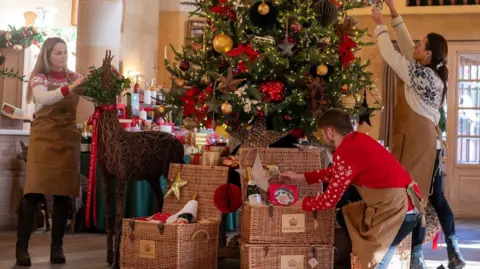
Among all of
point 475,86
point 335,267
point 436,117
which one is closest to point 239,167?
point 335,267

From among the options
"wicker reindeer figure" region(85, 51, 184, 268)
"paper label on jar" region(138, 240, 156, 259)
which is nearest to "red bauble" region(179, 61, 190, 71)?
"wicker reindeer figure" region(85, 51, 184, 268)

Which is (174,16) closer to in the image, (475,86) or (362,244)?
(475,86)

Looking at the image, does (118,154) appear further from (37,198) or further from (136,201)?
(136,201)

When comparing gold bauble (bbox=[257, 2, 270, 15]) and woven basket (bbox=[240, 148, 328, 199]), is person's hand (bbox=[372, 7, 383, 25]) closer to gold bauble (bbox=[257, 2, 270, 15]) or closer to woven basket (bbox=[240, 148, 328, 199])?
gold bauble (bbox=[257, 2, 270, 15])

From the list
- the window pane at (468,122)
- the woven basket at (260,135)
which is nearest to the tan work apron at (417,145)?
the woven basket at (260,135)

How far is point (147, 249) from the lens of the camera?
4.61m

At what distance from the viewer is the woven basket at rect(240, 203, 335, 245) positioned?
437cm

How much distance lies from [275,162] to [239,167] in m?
0.25

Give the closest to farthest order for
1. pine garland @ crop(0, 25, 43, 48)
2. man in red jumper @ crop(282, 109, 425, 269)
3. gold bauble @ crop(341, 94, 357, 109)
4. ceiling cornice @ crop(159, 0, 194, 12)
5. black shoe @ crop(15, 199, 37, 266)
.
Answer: man in red jumper @ crop(282, 109, 425, 269)
gold bauble @ crop(341, 94, 357, 109)
black shoe @ crop(15, 199, 37, 266)
pine garland @ crop(0, 25, 43, 48)
ceiling cornice @ crop(159, 0, 194, 12)

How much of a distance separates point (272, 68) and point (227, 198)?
90cm

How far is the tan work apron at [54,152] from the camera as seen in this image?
17.2 ft

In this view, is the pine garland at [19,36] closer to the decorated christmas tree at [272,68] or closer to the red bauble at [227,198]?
the decorated christmas tree at [272,68]

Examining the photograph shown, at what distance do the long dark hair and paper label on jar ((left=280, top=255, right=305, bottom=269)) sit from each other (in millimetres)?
1612

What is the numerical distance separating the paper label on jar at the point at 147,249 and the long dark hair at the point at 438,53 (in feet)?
7.14
